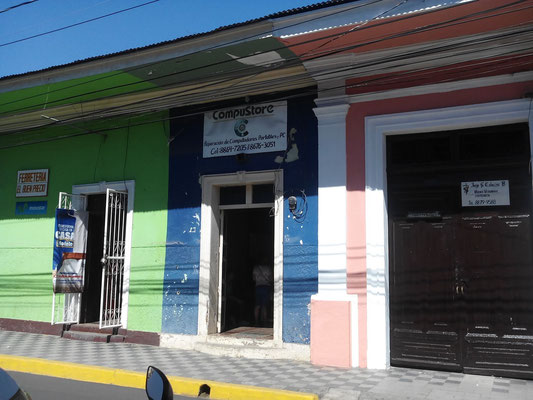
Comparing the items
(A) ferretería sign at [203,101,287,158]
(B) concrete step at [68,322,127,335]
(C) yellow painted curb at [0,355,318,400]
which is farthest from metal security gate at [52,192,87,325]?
(A) ferretería sign at [203,101,287,158]

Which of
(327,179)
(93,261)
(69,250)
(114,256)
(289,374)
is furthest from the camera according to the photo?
(93,261)

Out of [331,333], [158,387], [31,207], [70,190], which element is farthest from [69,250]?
[158,387]

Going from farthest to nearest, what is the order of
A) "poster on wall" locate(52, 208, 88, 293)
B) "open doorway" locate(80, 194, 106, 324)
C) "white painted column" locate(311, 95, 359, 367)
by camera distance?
1. "open doorway" locate(80, 194, 106, 324)
2. "poster on wall" locate(52, 208, 88, 293)
3. "white painted column" locate(311, 95, 359, 367)

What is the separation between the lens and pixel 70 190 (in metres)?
10.0

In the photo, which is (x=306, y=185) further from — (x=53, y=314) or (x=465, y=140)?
(x=53, y=314)

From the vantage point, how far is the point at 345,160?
747cm

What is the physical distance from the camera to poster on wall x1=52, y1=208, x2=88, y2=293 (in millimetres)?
9258

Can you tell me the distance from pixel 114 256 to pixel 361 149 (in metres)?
4.99

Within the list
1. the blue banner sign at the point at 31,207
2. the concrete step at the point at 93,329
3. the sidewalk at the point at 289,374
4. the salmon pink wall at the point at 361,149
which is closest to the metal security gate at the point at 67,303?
the concrete step at the point at 93,329

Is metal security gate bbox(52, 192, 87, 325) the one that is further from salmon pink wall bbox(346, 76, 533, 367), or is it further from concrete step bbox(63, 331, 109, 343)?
salmon pink wall bbox(346, 76, 533, 367)

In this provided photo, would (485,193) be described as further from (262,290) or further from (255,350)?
(262,290)

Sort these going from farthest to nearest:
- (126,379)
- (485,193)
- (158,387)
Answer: (485,193), (126,379), (158,387)

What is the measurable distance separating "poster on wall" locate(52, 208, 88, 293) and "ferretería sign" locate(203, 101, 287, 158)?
304 cm

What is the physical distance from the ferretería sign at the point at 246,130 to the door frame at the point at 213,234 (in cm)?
43
